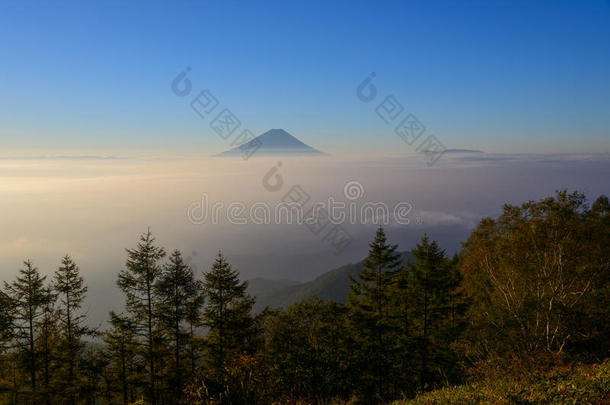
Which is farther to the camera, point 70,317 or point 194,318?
point 70,317

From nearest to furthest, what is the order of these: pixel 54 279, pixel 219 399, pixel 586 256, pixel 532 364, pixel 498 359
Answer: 1. pixel 219 399
2. pixel 532 364
3. pixel 498 359
4. pixel 586 256
5. pixel 54 279

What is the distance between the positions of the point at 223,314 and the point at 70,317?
568 inches

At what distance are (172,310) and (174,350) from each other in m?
3.86

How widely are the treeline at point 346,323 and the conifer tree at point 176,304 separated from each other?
0.32 ft

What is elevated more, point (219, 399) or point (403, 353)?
point (219, 399)

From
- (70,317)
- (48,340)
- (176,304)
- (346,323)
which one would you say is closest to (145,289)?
(176,304)

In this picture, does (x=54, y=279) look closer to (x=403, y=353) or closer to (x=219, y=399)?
(x=219, y=399)

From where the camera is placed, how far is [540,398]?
7836 millimetres

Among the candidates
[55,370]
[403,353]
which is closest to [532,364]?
[403,353]

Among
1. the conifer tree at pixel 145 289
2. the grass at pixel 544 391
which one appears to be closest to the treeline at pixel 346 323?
the conifer tree at pixel 145 289

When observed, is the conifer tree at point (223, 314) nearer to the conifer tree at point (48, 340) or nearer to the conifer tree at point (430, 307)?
the conifer tree at point (48, 340)

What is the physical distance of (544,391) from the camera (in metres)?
8.38

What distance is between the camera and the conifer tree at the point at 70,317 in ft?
90.7

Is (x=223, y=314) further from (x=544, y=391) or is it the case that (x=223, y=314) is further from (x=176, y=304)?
(x=544, y=391)
